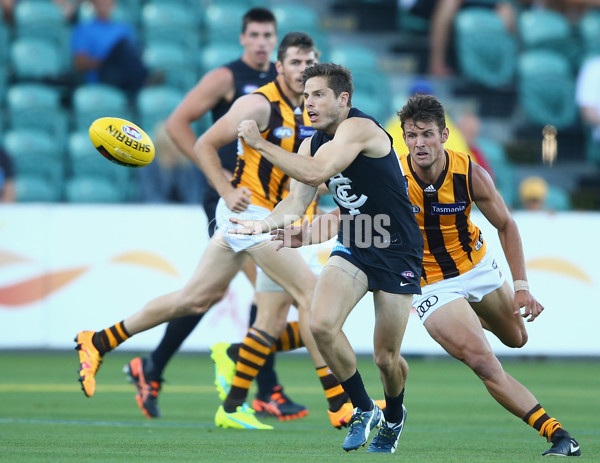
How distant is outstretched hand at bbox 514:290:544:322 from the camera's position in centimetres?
624

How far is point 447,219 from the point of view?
6695mm

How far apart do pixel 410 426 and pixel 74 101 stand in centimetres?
858

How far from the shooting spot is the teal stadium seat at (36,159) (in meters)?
14.0

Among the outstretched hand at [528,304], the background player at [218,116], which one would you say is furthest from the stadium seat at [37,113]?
the outstretched hand at [528,304]

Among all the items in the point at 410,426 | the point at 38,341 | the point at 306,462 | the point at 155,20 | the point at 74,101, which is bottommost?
the point at 38,341

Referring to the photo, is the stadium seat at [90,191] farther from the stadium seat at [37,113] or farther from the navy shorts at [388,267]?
the navy shorts at [388,267]

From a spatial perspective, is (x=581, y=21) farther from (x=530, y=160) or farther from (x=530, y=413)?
(x=530, y=413)

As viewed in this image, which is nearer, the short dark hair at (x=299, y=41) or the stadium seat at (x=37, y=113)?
the short dark hair at (x=299, y=41)

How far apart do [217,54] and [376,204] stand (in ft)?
30.6

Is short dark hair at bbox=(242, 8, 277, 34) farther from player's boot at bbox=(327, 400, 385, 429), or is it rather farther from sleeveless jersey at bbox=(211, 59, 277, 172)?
player's boot at bbox=(327, 400, 385, 429)

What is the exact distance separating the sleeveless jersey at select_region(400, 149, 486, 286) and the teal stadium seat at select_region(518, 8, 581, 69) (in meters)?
10.4

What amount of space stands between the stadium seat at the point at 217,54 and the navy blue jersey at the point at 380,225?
889cm

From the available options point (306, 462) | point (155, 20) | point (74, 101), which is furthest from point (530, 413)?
point (155, 20)

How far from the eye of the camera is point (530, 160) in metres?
16.0
